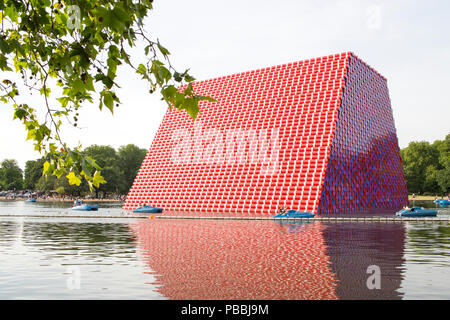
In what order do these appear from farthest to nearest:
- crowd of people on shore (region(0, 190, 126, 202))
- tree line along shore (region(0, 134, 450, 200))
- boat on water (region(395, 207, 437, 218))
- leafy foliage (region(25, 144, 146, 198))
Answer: crowd of people on shore (region(0, 190, 126, 202)) → tree line along shore (region(0, 134, 450, 200)) → leafy foliage (region(25, 144, 146, 198)) → boat on water (region(395, 207, 437, 218))

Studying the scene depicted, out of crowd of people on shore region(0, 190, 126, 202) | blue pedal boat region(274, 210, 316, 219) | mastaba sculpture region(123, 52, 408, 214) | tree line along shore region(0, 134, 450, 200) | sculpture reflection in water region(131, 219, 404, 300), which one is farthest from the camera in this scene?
crowd of people on shore region(0, 190, 126, 202)

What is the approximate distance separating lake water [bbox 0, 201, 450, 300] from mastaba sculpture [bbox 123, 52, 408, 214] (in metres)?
30.1

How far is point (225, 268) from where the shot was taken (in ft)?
54.1

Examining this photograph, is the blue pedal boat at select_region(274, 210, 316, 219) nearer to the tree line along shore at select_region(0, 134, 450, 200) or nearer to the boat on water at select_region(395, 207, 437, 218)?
the boat on water at select_region(395, 207, 437, 218)

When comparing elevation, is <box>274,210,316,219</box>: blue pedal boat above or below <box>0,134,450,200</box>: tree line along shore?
below

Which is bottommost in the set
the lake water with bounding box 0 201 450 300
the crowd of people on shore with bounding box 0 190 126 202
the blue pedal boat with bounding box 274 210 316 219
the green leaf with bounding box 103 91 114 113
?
the lake water with bounding box 0 201 450 300

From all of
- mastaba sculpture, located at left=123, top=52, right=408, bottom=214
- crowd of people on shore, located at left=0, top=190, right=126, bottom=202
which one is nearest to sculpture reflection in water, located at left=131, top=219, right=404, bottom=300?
mastaba sculpture, located at left=123, top=52, right=408, bottom=214

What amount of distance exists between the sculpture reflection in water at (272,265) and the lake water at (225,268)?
3 centimetres

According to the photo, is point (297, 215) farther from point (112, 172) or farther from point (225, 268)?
point (112, 172)

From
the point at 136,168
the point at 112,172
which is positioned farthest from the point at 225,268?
the point at 136,168

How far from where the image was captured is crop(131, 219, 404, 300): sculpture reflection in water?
41.0 ft

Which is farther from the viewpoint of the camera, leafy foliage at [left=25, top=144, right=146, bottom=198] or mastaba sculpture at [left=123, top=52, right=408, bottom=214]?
leafy foliage at [left=25, top=144, right=146, bottom=198]

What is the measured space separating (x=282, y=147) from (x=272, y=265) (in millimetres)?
44084

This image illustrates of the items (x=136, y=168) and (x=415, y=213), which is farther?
(x=136, y=168)
